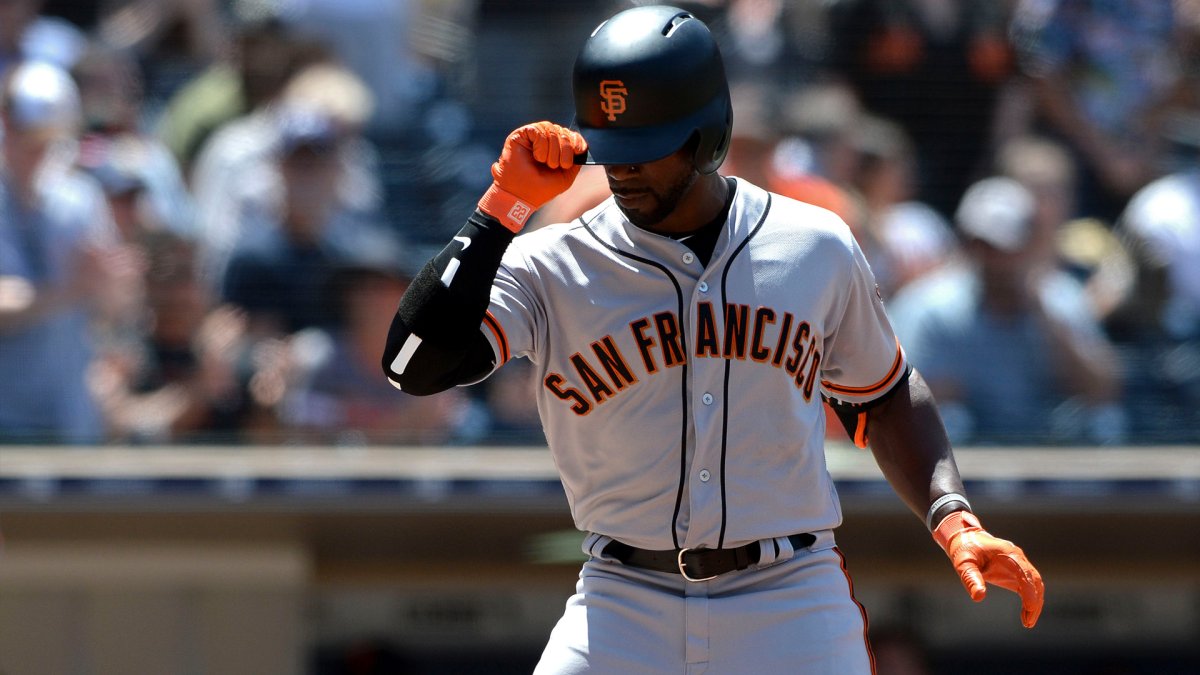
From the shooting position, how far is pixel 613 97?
252 cm

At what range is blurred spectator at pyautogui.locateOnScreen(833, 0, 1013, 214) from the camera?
21.0 ft

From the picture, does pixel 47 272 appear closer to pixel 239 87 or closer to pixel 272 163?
pixel 272 163

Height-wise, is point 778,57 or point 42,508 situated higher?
point 778,57

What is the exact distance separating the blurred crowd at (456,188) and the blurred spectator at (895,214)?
13 mm

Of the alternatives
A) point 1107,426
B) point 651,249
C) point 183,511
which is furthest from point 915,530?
point 651,249

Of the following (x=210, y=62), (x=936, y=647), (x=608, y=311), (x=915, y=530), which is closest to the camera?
(x=608, y=311)

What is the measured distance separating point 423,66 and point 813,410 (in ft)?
13.3

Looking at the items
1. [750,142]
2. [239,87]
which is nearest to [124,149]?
[239,87]

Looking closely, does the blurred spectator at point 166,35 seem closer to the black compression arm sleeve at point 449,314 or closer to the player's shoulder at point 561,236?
the player's shoulder at point 561,236

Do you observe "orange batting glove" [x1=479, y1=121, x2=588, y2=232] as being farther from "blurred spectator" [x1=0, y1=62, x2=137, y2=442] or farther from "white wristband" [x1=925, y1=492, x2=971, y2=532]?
"blurred spectator" [x1=0, y1=62, x2=137, y2=442]

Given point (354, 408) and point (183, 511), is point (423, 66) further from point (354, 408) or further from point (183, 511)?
point (183, 511)

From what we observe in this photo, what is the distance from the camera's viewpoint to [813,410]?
103 inches

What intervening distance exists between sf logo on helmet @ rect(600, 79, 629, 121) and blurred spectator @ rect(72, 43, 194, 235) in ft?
10.6

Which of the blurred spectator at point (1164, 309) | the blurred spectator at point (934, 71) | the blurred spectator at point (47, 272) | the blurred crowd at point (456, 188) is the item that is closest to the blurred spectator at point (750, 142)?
the blurred crowd at point (456, 188)
